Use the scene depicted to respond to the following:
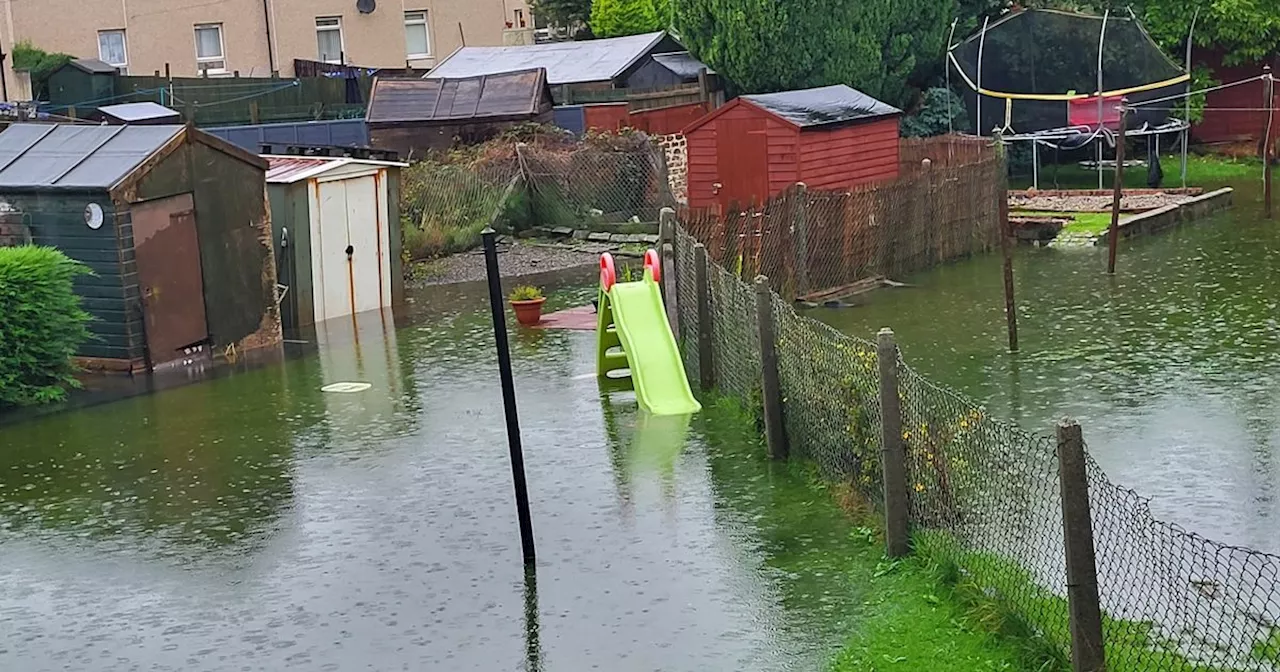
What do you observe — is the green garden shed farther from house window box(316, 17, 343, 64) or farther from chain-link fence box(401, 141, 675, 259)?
chain-link fence box(401, 141, 675, 259)

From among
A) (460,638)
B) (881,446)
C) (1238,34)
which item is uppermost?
(1238,34)

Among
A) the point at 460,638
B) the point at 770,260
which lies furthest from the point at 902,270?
the point at 460,638

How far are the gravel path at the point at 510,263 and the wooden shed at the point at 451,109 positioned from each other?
4384 millimetres

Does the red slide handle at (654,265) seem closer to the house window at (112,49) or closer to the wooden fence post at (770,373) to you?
the wooden fence post at (770,373)

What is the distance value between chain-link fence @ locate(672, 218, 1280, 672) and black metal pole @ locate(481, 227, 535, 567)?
215 cm

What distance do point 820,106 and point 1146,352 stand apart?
35.0 ft

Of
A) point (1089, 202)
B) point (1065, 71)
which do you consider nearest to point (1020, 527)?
point (1089, 202)

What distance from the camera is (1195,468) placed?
38.8 feet

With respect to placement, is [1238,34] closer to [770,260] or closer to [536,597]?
[770,260]

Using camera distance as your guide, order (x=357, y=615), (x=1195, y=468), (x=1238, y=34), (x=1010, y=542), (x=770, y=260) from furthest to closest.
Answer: (x=1238, y=34)
(x=770, y=260)
(x=1195, y=468)
(x=357, y=615)
(x=1010, y=542)

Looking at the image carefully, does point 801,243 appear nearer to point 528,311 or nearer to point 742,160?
point 528,311

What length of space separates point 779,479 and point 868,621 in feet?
10.7

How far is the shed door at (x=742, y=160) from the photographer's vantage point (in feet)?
84.0

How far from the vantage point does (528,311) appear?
20000 millimetres
